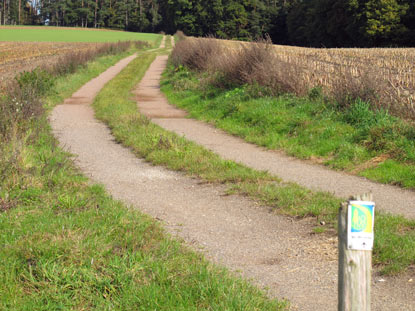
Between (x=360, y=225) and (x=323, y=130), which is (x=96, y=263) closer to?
(x=360, y=225)

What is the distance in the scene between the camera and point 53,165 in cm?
792

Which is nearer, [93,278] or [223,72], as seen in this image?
[93,278]

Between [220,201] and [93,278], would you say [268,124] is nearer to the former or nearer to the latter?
[220,201]

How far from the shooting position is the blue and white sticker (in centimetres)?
244

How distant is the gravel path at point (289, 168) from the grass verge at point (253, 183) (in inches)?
20.2

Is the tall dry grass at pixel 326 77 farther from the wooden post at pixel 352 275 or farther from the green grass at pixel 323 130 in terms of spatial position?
the wooden post at pixel 352 275

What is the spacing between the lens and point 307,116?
11805 millimetres

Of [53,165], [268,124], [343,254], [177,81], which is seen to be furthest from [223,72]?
[343,254]

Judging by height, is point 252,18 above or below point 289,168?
above

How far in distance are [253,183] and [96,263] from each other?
3.70 meters

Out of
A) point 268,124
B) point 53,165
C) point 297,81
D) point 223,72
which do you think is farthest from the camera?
point 223,72

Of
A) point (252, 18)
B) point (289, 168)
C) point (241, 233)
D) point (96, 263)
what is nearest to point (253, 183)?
point (289, 168)

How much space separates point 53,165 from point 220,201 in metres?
2.71

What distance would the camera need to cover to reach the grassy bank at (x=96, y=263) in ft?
→ 13.1
